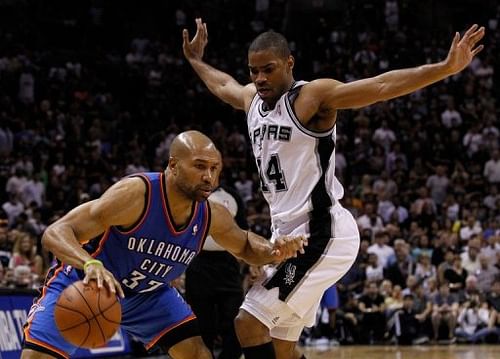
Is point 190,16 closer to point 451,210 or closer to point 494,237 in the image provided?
point 451,210

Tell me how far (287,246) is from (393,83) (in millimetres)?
1099

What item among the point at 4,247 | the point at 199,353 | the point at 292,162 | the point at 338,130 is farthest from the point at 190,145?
the point at 338,130

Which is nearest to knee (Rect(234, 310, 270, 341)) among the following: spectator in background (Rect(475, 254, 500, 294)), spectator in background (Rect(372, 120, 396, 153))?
spectator in background (Rect(475, 254, 500, 294))

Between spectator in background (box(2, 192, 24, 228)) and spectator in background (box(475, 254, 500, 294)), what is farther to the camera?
spectator in background (box(475, 254, 500, 294))

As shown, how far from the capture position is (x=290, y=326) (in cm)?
590

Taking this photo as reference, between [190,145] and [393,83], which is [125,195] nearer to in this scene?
[190,145]

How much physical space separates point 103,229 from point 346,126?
46.1 feet

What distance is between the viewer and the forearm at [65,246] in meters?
4.80

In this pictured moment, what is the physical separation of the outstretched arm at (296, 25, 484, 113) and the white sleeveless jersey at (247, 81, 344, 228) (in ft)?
0.58

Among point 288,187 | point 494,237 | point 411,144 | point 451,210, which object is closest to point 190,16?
point 411,144

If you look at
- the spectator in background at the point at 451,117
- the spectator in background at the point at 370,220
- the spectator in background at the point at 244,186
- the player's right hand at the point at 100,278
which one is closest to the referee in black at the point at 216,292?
Answer: the player's right hand at the point at 100,278

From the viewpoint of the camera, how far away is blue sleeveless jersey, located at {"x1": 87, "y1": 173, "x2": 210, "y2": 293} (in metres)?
5.31

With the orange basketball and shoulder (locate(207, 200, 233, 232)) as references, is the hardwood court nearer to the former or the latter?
shoulder (locate(207, 200, 233, 232))

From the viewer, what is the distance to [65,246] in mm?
4891
